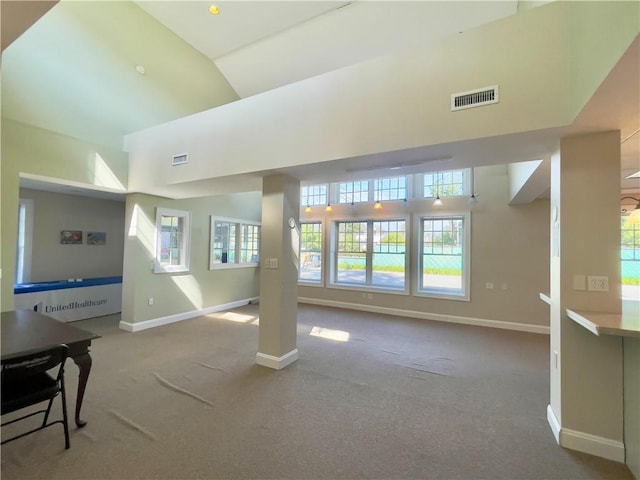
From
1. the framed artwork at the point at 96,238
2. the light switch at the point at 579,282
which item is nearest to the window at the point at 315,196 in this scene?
→ the framed artwork at the point at 96,238

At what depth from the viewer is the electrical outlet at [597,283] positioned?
6.76ft

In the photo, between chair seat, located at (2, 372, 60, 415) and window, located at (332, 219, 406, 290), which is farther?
window, located at (332, 219, 406, 290)

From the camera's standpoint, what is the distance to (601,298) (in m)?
2.07

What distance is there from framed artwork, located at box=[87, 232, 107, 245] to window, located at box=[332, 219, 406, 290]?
551 cm

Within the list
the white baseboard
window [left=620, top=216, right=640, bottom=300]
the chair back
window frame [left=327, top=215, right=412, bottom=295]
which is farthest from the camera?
window frame [left=327, top=215, right=412, bottom=295]

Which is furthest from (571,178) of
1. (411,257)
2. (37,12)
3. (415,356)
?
(411,257)

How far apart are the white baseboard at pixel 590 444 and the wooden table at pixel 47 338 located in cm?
362

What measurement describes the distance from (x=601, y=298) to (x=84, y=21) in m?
5.76

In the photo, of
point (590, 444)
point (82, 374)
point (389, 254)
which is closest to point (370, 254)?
point (389, 254)

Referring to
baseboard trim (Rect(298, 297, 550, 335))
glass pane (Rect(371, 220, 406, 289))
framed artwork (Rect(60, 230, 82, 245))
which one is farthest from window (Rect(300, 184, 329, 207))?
framed artwork (Rect(60, 230, 82, 245))

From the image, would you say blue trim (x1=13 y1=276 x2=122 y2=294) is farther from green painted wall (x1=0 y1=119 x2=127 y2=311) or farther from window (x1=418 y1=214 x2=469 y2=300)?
window (x1=418 y1=214 x2=469 y2=300)

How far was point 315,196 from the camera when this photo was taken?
7.51m

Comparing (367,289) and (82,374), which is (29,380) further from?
(367,289)

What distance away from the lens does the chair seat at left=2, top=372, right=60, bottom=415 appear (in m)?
1.75
